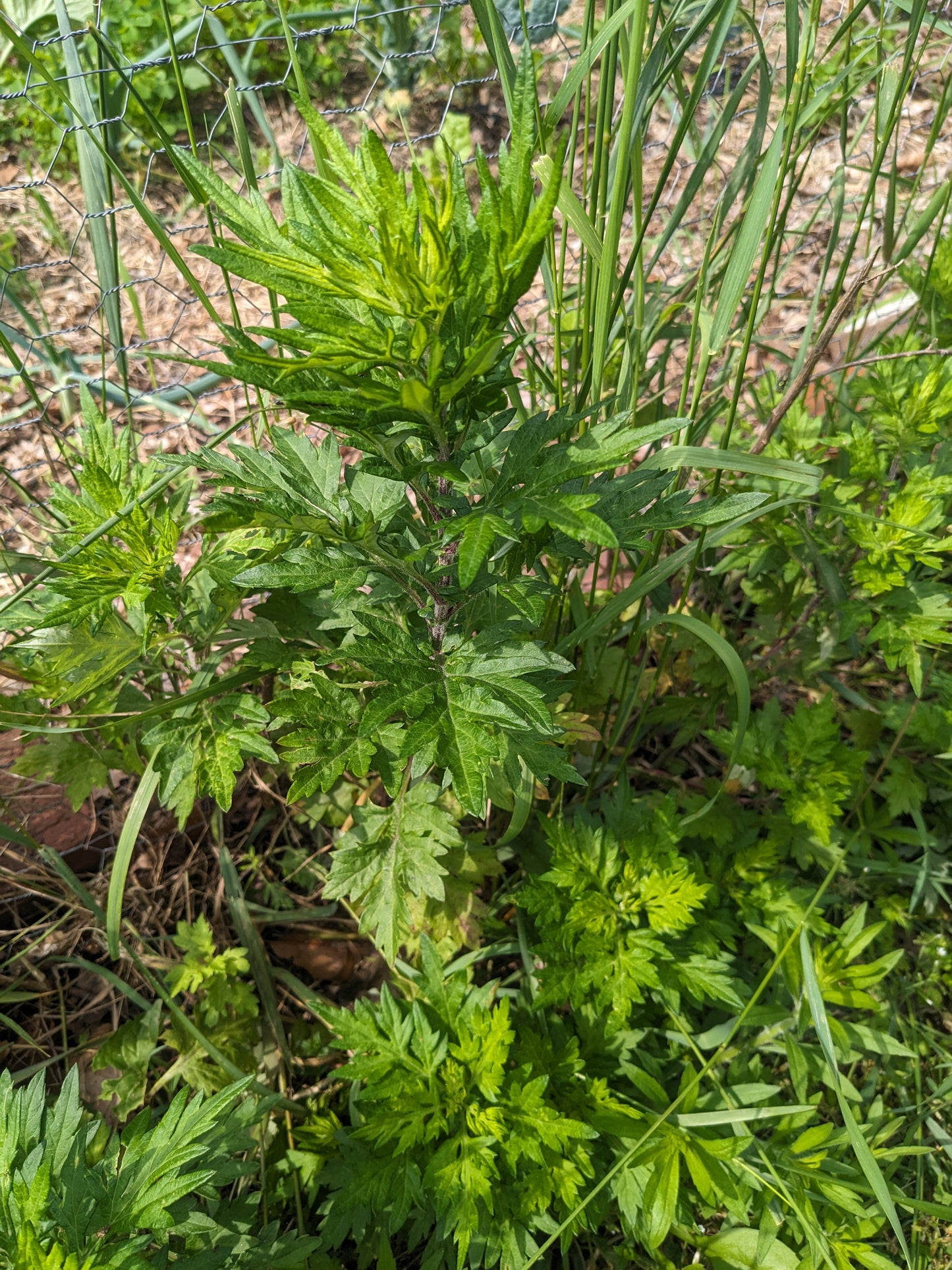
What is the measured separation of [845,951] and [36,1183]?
4.38 feet

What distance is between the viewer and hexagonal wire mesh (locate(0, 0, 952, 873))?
252cm

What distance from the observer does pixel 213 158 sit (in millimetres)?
2354

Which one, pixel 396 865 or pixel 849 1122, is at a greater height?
pixel 396 865

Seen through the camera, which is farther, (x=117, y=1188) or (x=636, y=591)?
(x=636, y=591)

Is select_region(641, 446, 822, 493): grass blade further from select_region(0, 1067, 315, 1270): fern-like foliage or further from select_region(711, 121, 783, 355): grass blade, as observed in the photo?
select_region(0, 1067, 315, 1270): fern-like foliage

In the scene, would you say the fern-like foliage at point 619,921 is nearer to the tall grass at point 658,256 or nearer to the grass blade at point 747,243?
the tall grass at point 658,256

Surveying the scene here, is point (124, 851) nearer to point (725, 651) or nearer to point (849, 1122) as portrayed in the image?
point (725, 651)

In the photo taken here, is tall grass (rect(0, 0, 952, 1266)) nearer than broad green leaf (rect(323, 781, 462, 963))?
Yes

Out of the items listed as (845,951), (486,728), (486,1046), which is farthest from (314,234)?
(845,951)

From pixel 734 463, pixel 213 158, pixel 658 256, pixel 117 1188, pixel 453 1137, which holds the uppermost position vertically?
pixel 213 158

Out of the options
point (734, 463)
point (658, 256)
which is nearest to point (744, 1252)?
point (734, 463)

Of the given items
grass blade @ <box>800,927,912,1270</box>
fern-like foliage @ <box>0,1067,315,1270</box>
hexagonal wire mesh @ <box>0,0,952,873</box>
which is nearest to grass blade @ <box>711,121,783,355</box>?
grass blade @ <box>800,927,912,1270</box>

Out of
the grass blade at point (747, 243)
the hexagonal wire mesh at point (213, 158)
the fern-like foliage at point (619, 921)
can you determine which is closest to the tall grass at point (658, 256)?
the grass blade at point (747, 243)

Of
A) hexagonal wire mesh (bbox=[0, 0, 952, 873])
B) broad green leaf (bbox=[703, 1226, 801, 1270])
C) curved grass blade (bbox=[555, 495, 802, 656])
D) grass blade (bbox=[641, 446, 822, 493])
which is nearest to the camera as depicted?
grass blade (bbox=[641, 446, 822, 493])
